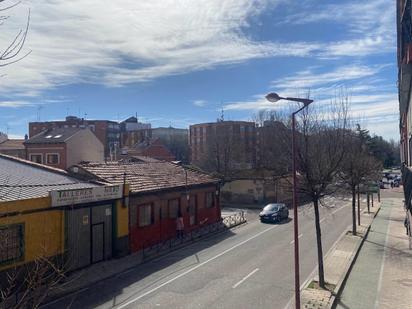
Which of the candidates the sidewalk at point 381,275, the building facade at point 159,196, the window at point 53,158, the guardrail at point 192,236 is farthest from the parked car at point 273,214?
the window at point 53,158

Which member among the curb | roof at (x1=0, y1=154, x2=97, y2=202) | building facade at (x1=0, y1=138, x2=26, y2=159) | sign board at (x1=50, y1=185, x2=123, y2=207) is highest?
building facade at (x1=0, y1=138, x2=26, y2=159)

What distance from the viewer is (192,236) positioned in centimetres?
2808

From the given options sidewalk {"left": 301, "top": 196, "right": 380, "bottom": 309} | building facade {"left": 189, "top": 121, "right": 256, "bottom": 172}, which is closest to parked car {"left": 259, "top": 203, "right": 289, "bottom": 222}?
sidewalk {"left": 301, "top": 196, "right": 380, "bottom": 309}

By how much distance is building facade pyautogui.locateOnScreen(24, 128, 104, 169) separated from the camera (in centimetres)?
5458

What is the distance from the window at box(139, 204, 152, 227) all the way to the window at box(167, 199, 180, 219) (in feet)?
7.73

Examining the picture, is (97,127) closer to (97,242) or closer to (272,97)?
(97,242)

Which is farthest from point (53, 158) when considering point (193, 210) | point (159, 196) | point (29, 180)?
point (29, 180)

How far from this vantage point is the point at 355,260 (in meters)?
21.6

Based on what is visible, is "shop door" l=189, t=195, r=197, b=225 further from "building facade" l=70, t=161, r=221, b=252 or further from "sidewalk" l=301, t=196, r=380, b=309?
"sidewalk" l=301, t=196, r=380, b=309

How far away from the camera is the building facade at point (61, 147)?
54.6m

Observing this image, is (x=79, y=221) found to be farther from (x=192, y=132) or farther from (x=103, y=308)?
(x=192, y=132)

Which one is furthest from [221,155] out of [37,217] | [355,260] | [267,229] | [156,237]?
[37,217]

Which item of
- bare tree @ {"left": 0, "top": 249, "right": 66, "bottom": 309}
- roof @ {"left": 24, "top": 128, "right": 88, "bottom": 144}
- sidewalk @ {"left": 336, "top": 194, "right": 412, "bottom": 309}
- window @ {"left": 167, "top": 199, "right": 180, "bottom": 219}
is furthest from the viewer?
roof @ {"left": 24, "top": 128, "right": 88, "bottom": 144}

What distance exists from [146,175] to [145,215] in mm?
4020
